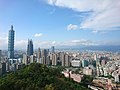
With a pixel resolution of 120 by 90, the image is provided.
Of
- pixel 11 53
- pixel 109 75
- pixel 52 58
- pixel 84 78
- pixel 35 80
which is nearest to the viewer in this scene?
pixel 35 80

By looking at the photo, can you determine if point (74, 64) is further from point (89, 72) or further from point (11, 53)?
point (11, 53)

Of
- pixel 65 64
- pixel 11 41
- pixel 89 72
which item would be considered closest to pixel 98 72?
pixel 89 72

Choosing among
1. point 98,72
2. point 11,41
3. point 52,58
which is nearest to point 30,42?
point 11,41

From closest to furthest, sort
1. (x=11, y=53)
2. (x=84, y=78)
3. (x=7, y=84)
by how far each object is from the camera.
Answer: (x=7, y=84) < (x=84, y=78) < (x=11, y=53)

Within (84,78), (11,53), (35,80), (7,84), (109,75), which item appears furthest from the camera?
(11,53)

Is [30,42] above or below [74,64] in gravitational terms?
Result: above

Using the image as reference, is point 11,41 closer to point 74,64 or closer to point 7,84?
point 74,64

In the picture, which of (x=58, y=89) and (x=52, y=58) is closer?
(x=58, y=89)

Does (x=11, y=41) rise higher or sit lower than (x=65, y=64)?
higher

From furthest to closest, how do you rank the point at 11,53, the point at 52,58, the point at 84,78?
the point at 11,53
the point at 52,58
the point at 84,78
